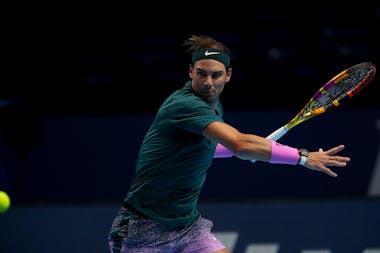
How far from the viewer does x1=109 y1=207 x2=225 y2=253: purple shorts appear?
4.61m

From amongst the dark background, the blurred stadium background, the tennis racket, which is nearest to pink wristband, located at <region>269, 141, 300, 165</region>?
the tennis racket

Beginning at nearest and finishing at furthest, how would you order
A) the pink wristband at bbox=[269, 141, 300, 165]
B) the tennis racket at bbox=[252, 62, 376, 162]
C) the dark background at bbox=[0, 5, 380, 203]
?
the pink wristband at bbox=[269, 141, 300, 165] → the tennis racket at bbox=[252, 62, 376, 162] → the dark background at bbox=[0, 5, 380, 203]

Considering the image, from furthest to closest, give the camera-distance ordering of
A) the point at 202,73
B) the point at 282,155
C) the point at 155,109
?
1. the point at 155,109
2. the point at 202,73
3. the point at 282,155

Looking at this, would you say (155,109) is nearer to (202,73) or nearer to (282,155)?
(202,73)

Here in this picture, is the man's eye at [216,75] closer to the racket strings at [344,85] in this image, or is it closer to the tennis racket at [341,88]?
the tennis racket at [341,88]

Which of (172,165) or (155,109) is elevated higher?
(172,165)

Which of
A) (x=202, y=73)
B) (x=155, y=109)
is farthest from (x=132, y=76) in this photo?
(x=202, y=73)

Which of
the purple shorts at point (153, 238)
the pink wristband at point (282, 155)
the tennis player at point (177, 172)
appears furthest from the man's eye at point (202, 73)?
the purple shorts at point (153, 238)

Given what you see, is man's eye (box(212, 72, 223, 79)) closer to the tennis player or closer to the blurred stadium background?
the tennis player

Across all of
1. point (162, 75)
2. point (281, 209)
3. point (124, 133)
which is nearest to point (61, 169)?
point (124, 133)

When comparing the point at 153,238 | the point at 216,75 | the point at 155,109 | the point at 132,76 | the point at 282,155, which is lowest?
the point at 153,238

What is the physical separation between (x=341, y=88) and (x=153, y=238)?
186cm

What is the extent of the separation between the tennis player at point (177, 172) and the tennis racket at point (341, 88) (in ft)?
3.31

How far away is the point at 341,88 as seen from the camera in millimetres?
5609
